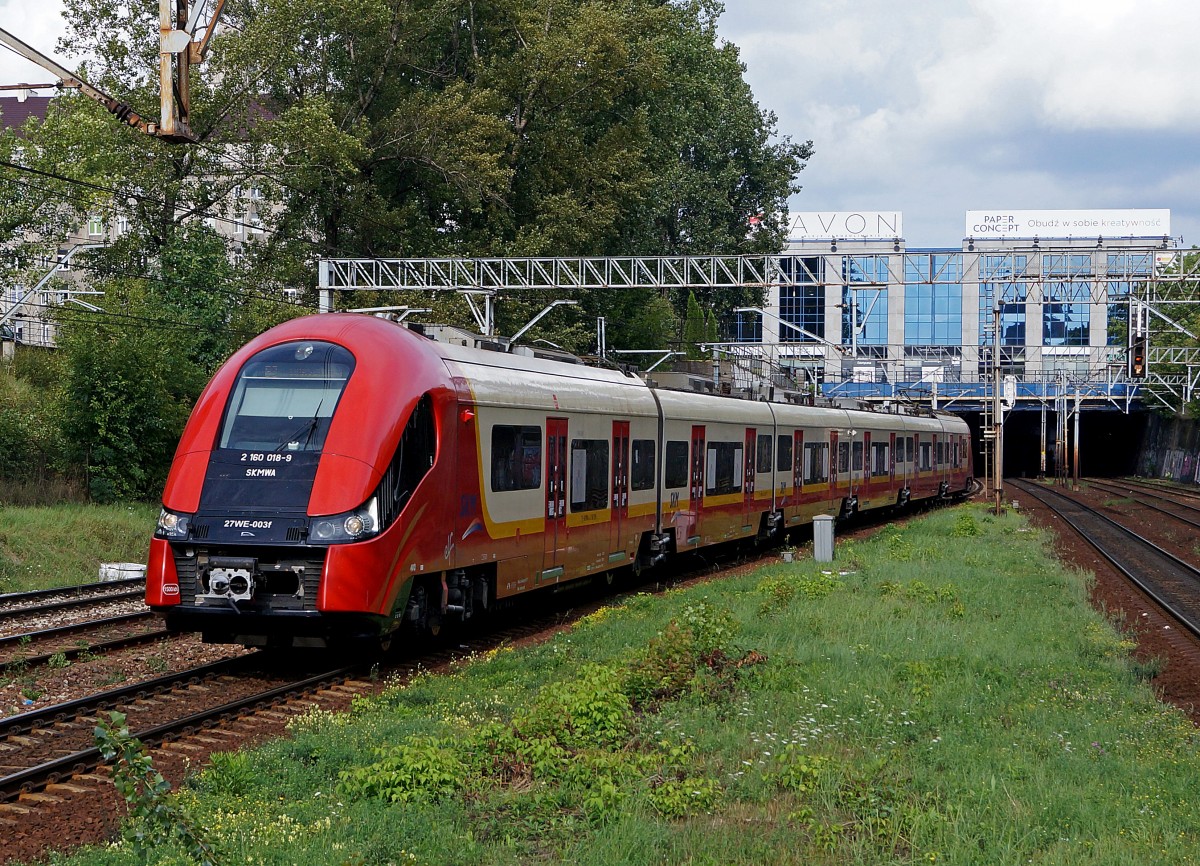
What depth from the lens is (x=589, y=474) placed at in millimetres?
17312

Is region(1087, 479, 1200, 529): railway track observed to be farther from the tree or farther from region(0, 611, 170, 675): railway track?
region(0, 611, 170, 675): railway track

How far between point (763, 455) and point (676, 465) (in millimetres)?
5175

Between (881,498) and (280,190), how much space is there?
18529 millimetres

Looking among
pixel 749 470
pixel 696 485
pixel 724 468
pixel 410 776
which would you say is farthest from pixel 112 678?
pixel 749 470

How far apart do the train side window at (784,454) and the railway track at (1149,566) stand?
6.60 m

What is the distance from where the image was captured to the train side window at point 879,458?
35375 millimetres

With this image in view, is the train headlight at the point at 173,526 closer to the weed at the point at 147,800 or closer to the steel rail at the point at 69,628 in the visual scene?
the steel rail at the point at 69,628

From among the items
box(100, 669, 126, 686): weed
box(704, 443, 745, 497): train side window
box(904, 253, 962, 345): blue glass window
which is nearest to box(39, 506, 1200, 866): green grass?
box(100, 669, 126, 686): weed

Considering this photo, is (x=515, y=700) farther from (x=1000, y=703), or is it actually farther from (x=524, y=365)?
(x=524, y=365)

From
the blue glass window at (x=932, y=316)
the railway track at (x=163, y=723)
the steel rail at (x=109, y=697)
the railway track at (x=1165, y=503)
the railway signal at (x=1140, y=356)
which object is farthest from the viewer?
the blue glass window at (x=932, y=316)

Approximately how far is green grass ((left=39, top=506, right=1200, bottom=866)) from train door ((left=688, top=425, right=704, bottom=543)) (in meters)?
7.75

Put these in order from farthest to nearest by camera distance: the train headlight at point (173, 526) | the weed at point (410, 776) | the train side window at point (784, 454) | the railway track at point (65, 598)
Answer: the train side window at point (784, 454)
the railway track at point (65, 598)
the train headlight at point (173, 526)
the weed at point (410, 776)

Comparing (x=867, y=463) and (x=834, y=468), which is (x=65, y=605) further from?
(x=867, y=463)

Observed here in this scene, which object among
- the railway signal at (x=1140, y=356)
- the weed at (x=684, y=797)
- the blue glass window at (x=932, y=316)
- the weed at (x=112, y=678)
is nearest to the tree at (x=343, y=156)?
the weed at (x=112, y=678)
